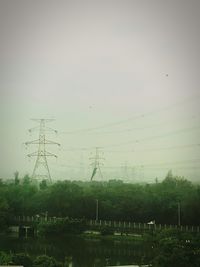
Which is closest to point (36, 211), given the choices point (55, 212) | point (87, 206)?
point (55, 212)

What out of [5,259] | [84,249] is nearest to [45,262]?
[5,259]

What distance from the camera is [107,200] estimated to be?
683 centimetres

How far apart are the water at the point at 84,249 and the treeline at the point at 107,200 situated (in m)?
0.38

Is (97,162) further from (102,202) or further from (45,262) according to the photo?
(45,262)

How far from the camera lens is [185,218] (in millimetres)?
6613

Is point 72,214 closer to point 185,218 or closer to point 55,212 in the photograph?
point 55,212

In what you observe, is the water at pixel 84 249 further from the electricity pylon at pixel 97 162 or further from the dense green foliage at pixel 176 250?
the electricity pylon at pixel 97 162

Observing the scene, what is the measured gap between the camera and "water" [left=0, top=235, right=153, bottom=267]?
6172mm

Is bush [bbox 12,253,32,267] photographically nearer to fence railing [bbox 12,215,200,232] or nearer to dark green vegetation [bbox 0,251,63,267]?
dark green vegetation [bbox 0,251,63,267]

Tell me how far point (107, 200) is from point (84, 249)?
786 mm

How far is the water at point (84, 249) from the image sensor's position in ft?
20.2

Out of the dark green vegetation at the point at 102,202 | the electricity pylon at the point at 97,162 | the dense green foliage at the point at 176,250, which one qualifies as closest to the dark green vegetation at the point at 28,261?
the dark green vegetation at the point at 102,202

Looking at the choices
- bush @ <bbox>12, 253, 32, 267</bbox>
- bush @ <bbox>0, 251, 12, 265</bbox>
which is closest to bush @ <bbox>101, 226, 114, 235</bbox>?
bush @ <bbox>12, 253, 32, 267</bbox>

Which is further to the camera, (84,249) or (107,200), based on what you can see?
(107,200)
